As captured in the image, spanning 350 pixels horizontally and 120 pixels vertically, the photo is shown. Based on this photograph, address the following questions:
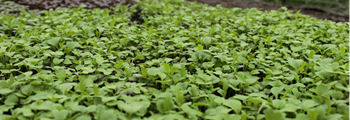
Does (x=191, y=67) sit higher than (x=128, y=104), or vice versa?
(x=191, y=67)

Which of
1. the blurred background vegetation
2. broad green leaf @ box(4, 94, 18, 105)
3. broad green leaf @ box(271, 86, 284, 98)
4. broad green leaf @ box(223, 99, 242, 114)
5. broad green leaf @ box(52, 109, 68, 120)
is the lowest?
broad green leaf @ box(4, 94, 18, 105)

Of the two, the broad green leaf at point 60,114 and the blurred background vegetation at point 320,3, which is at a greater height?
the blurred background vegetation at point 320,3

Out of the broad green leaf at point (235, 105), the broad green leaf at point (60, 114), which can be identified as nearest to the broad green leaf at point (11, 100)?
the broad green leaf at point (60, 114)

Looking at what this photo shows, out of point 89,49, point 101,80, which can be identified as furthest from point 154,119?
point 89,49

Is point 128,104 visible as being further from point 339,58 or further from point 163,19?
point 163,19

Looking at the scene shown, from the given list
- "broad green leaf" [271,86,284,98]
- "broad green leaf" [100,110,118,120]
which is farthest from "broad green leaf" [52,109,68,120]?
"broad green leaf" [271,86,284,98]

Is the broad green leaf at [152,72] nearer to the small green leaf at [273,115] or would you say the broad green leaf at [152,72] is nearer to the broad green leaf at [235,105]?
the broad green leaf at [235,105]

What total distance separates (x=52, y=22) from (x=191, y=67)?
7.72 feet

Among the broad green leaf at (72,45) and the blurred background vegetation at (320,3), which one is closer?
the broad green leaf at (72,45)

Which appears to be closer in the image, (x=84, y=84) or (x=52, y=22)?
(x=84, y=84)

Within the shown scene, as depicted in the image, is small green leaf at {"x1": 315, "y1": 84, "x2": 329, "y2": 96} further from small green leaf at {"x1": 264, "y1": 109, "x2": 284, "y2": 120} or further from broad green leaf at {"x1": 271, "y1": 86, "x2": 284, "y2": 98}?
small green leaf at {"x1": 264, "y1": 109, "x2": 284, "y2": 120}

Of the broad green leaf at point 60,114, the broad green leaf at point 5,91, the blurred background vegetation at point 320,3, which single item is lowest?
the broad green leaf at point 60,114

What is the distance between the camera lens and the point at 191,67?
71.0 inches

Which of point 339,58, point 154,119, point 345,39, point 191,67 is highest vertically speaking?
point 345,39
